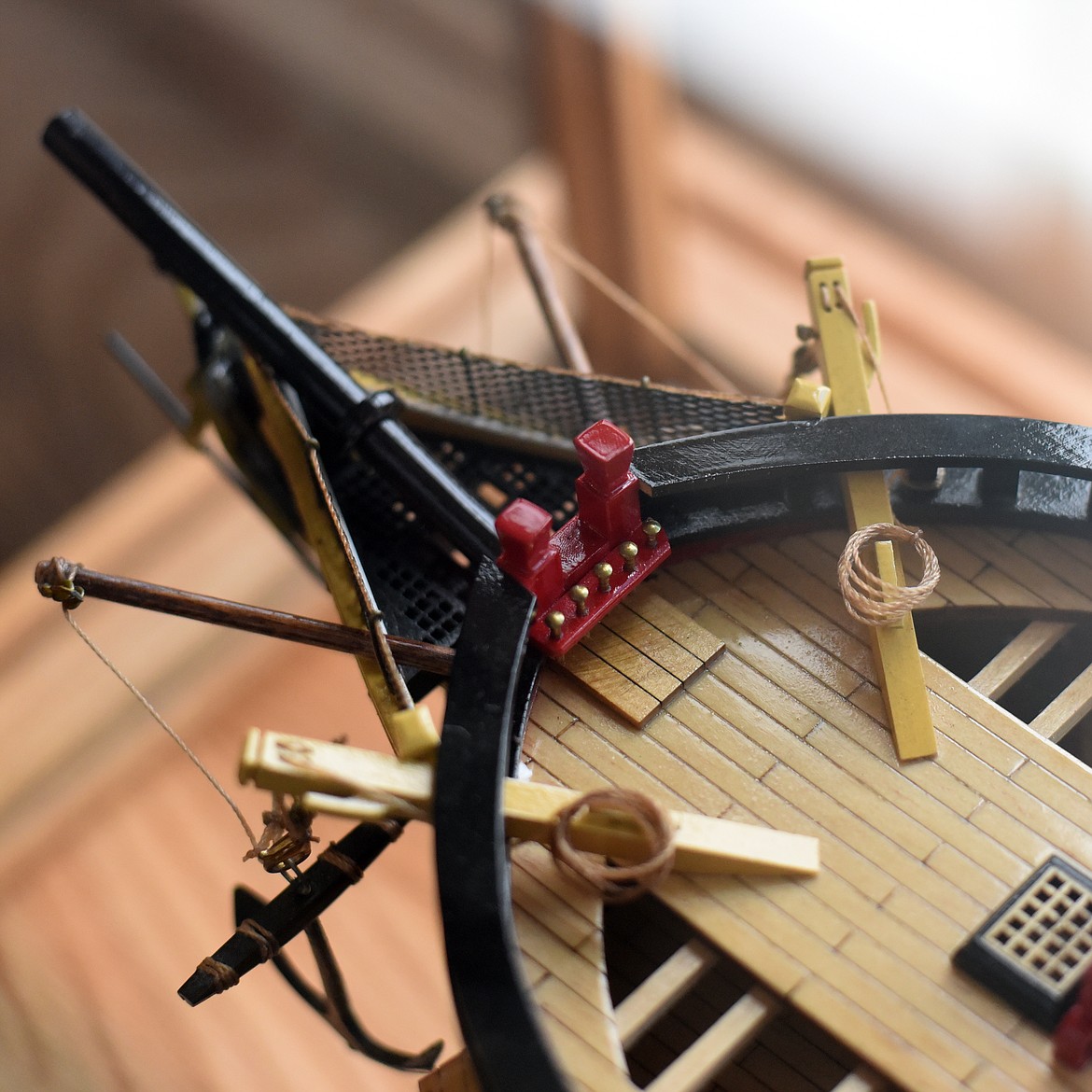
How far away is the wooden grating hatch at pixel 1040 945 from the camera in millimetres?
1514

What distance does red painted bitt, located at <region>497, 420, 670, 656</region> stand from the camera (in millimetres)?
1657

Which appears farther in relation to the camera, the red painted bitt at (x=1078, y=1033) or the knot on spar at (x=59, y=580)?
the knot on spar at (x=59, y=580)

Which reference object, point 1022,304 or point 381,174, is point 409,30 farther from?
point 1022,304

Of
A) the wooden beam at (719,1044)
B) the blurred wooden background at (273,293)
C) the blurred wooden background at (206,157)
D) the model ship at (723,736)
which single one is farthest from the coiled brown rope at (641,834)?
the blurred wooden background at (206,157)

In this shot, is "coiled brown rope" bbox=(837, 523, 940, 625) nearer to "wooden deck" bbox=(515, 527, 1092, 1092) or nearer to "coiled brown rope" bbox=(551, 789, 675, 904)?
"wooden deck" bbox=(515, 527, 1092, 1092)

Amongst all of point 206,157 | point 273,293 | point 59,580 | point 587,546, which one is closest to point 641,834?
point 587,546

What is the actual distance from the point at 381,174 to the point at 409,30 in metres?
0.42

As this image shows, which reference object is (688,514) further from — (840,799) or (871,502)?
(840,799)

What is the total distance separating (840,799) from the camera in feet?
5.51

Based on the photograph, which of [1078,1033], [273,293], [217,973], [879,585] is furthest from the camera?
[273,293]

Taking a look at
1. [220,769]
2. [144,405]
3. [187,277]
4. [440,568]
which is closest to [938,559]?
[440,568]

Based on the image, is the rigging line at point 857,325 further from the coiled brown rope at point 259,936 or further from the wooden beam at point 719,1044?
the coiled brown rope at point 259,936

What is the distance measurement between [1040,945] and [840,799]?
0.26m

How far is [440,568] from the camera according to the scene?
2.02 m
